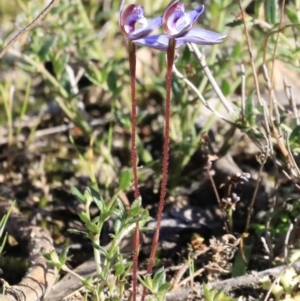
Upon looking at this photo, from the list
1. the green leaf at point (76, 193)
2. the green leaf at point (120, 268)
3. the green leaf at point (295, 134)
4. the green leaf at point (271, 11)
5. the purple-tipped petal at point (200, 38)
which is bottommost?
the green leaf at point (120, 268)

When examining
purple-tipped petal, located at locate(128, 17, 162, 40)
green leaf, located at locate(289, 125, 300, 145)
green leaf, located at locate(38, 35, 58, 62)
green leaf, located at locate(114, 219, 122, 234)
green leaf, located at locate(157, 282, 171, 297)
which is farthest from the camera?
green leaf, located at locate(38, 35, 58, 62)

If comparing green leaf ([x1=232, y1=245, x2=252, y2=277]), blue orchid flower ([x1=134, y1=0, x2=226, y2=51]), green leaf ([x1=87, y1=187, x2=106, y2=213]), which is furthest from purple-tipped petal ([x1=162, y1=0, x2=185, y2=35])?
green leaf ([x1=232, y1=245, x2=252, y2=277])

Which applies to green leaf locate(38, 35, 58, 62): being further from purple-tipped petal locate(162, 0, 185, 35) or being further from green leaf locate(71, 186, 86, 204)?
purple-tipped petal locate(162, 0, 185, 35)

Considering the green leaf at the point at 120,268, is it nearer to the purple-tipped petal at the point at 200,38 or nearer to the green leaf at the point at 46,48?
the purple-tipped petal at the point at 200,38

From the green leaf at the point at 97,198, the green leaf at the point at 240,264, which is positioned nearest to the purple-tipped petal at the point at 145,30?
the green leaf at the point at 97,198

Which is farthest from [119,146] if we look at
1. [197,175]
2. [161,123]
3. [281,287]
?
[281,287]

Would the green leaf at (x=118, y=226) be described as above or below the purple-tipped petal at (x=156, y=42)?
below

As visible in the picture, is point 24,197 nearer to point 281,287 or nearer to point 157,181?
point 157,181
